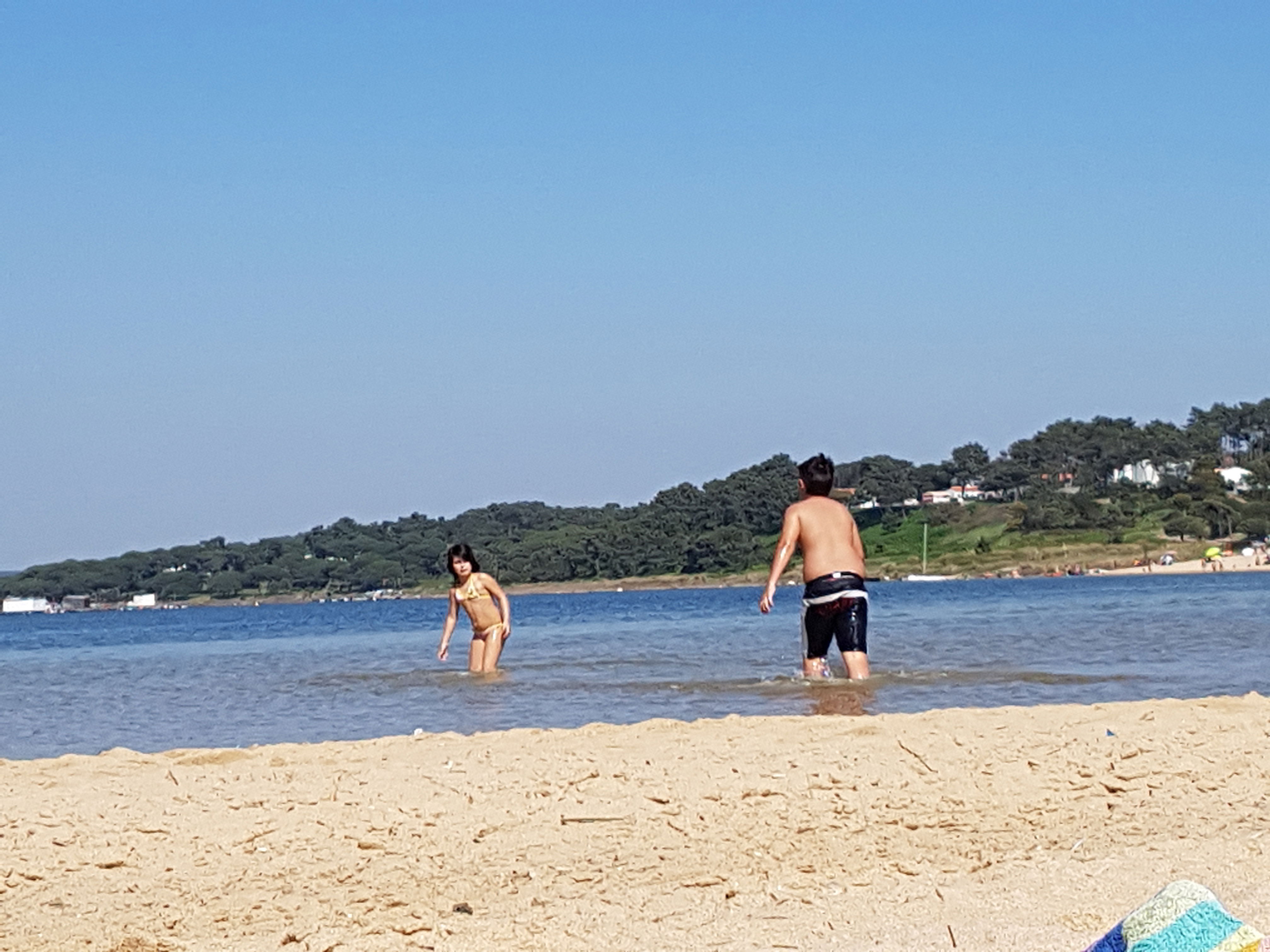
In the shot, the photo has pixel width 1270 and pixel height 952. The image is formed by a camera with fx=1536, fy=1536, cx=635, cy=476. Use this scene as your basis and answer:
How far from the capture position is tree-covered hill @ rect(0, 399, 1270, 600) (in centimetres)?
10575

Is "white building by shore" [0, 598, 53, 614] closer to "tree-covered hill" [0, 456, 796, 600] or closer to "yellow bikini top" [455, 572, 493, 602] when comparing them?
"tree-covered hill" [0, 456, 796, 600]

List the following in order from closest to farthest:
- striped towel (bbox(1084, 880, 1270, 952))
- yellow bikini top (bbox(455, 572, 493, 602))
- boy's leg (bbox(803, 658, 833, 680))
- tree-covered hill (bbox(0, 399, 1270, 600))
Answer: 1. striped towel (bbox(1084, 880, 1270, 952))
2. boy's leg (bbox(803, 658, 833, 680))
3. yellow bikini top (bbox(455, 572, 493, 602))
4. tree-covered hill (bbox(0, 399, 1270, 600))

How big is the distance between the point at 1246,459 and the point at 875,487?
3711 centimetres

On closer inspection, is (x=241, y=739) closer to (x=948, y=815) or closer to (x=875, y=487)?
(x=948, y=815)

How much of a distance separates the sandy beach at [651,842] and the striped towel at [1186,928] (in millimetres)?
1968

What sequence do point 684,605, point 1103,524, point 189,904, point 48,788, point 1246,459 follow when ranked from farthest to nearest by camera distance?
1. point 1246,459
2. point 1103,524
3. point 684,605
4. point 48,788
5. point 189,904

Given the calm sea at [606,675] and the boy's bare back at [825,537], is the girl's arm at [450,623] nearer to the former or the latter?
the calm sea at [606,675]

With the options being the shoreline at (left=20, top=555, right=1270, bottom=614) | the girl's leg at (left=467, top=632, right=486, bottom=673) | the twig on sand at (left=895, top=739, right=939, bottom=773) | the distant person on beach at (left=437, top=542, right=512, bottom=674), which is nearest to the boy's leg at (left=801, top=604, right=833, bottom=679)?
the twig on sand at (left=895, top=739, right=939, bottom=773)

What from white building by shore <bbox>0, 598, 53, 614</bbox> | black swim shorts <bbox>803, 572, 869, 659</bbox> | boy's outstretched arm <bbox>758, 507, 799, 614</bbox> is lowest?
white building by shore <bbox>0, 598, 53, 614</bbox>

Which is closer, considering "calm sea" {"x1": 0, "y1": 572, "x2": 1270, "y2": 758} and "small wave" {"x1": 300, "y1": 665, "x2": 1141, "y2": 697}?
"calm sea" {"x1": 0, "y1": 572, "x2": 1270, "y2": 758}

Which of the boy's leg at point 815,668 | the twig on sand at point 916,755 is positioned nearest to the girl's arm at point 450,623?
the boy's leg at point 815,668

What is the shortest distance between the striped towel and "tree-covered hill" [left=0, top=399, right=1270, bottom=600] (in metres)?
96.7

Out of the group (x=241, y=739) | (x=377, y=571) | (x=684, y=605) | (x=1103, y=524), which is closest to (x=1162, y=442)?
(x=1103, y=524)

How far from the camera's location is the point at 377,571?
110 m
